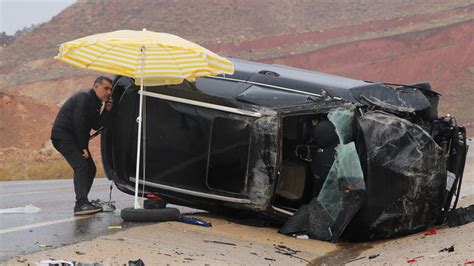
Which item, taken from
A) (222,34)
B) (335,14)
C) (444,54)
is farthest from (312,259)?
(335,14)

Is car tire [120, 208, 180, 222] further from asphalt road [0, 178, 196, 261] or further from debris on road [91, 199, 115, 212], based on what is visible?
debris on road [91, 199, 115, 212]

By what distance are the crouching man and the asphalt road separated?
46 centimetres

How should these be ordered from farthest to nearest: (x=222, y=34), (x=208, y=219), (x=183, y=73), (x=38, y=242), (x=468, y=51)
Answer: (x=222, y=34), (x=468, y=51), (x=208, y=219), (x=183, y=73), (x=38, y=242)

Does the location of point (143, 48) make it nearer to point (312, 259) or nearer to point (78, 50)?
point (78, 50)

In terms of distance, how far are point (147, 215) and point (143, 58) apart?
1.67 m

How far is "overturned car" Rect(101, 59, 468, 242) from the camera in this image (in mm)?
8773

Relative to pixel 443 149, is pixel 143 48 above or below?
above

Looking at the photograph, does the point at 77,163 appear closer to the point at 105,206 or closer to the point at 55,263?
the point at 105,206

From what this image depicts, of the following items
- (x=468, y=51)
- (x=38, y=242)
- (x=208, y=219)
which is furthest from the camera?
(x=468, y=51)

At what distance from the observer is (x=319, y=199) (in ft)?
29.4

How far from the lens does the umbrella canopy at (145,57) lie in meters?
8.82

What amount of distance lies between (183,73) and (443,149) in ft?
9.83

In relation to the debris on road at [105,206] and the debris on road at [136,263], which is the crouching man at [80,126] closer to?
the debris on road at [105,206]

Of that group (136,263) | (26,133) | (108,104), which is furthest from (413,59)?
(136,263)
